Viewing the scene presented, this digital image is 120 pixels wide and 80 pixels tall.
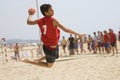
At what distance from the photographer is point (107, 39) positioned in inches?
701

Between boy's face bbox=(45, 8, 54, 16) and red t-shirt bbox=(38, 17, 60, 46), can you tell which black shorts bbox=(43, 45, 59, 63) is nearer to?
red t-shirt bbox=(38, 17, 60, 46)

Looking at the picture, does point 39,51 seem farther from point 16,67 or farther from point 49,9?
point 49,9

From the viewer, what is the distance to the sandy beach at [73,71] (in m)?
12.8

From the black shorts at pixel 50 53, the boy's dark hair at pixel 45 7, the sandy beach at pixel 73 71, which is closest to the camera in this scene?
the boy's dark hair at pixel 45 7

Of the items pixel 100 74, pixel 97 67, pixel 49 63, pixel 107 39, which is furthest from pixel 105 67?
pixel 49 63

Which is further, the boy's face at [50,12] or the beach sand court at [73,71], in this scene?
the beach sand court at [73,71]

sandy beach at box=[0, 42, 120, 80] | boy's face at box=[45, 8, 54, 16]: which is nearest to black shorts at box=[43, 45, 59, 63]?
boy's face at box=[45, 8, 54, 16]

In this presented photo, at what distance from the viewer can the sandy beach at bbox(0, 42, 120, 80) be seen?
12.8m

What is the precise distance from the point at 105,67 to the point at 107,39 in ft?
12.7

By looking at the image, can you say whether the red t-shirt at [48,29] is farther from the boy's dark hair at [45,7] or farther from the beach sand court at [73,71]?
the beach sand court at [73,71]

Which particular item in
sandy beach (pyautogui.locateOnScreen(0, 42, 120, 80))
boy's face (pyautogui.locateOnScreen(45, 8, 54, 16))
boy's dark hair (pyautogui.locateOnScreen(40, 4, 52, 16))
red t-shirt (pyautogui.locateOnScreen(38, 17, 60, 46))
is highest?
boy's dark hair (pyautogui.locateOnScreen(40, 4, 52, 16))

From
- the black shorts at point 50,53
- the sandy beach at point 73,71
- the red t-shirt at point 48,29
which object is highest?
the red t-shirt at point 48,29

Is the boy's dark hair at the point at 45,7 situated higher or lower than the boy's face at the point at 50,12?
higher

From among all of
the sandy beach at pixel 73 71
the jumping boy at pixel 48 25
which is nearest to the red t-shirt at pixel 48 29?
the jumping boy at pixel 48 25
